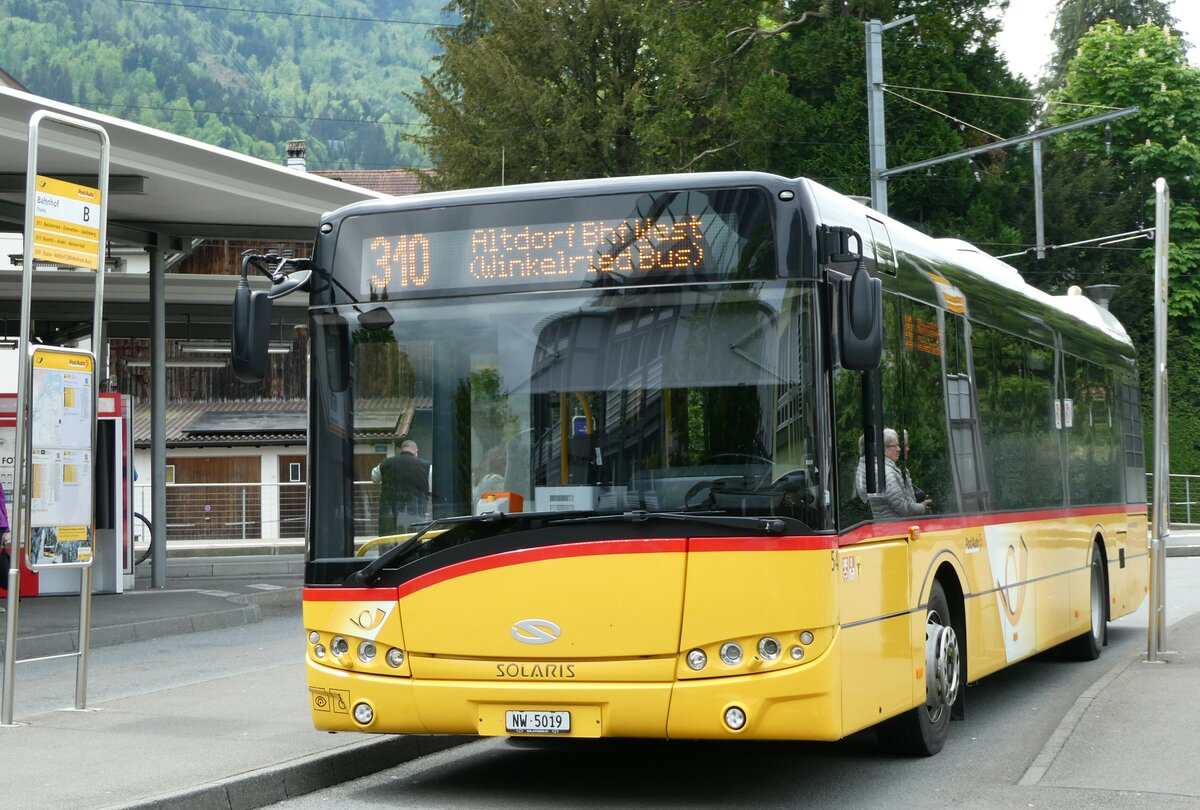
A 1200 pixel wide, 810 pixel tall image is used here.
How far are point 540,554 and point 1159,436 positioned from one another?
300 inches

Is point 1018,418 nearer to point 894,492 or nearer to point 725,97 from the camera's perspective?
point 894,492

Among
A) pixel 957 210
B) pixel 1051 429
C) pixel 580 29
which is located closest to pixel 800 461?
pixel 1051 429

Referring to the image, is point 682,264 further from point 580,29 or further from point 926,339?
point 580,29

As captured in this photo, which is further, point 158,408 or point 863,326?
point 158,408

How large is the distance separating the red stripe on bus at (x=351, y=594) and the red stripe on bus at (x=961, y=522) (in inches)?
82.1

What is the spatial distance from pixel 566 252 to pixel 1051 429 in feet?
20.0

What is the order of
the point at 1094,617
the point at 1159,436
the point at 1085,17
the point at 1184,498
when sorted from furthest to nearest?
the point at 1085,17
the point at 1184,498
the point at 1094,617
the point at 1159,436

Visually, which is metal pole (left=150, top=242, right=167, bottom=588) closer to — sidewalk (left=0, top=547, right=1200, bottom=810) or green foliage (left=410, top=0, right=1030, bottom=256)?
sidewalk (left=0, top=547, right=1200, bottom=810)

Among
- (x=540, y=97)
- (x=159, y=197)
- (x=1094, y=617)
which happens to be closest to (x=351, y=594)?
(x=1094, y=617)

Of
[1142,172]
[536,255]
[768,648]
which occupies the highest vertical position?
[1142,172]

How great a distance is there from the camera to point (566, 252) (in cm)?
793

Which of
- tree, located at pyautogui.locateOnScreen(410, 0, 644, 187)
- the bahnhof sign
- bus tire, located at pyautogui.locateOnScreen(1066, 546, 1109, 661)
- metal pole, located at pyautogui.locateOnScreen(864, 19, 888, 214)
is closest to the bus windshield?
the bahnhof sign

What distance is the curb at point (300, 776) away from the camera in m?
7.54

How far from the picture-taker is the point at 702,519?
295 inches
